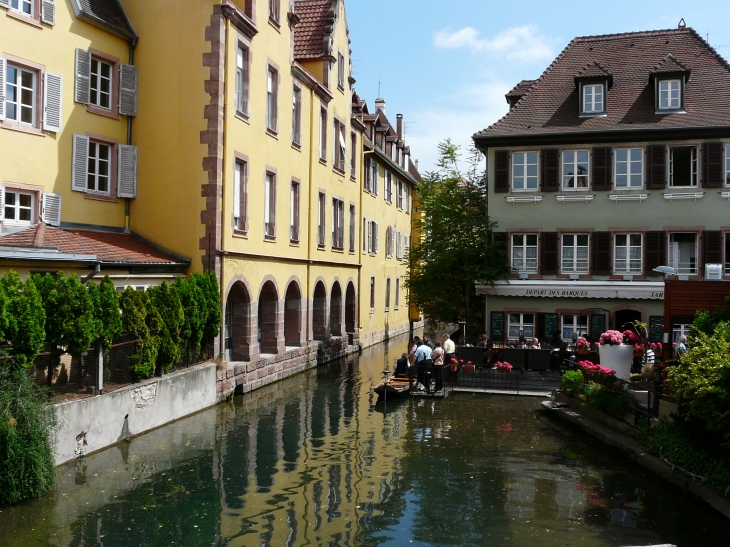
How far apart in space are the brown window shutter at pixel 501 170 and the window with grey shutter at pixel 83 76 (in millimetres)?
14916

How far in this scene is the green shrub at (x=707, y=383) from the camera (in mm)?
11320

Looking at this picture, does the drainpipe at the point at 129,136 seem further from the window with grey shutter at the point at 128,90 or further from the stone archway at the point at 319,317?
the stone archway at the point at 319,317

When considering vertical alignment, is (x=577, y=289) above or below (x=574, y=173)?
below

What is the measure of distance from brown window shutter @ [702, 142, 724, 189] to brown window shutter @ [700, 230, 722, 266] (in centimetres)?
169

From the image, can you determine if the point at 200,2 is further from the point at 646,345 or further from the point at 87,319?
the point at 646,345

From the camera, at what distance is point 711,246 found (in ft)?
89.6

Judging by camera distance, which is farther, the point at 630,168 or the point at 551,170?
the point at 551,170

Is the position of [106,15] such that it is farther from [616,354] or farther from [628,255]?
[628,255]

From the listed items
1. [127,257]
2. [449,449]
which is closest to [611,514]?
[449,449]

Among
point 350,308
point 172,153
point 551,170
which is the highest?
point 551,170

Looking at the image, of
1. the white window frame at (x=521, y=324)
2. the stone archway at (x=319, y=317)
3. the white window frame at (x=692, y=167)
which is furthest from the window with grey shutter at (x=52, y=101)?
the white window frame at (x=692, y=167)

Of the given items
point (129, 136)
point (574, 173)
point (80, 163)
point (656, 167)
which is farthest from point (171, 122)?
point (656, 167)

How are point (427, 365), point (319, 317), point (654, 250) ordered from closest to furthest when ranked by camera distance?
1. point (427, 365)
2. point (654, 250)
3. point (319, 317)

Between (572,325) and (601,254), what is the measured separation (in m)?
2.82
